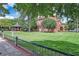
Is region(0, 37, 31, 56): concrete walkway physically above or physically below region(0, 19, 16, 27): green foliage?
below

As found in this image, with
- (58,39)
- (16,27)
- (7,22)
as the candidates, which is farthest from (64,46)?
(7,22)

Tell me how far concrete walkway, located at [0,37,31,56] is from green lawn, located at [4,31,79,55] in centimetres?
14

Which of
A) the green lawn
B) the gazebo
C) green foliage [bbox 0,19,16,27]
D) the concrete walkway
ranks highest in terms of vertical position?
green foliage [bbox 0,19,16,27]

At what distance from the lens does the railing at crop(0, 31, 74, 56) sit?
7.50ft

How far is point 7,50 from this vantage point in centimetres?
239

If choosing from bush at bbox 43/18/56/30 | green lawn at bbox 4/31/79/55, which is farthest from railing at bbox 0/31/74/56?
bush at bbox 43/18/56/30

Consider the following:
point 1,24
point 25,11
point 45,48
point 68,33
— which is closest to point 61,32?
point 68,33

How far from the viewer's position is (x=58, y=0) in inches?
89.5

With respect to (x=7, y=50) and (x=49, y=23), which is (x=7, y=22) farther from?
(x=49, y=23)

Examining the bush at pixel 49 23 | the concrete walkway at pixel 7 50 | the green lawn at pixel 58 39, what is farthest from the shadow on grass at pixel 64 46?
the concrete walkway at pixel 7 50

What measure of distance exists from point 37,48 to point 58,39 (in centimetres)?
22

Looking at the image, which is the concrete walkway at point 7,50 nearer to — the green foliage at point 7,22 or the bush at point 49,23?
the green foliage at point 7,22

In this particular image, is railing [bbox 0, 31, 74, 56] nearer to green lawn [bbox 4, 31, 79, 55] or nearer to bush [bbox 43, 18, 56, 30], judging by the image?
green lawn [bbox 4, 31, 79, 55]

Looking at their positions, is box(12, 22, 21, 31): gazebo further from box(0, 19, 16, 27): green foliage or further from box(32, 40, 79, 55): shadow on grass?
box(32, 40, 79, 55): shadow on grass
